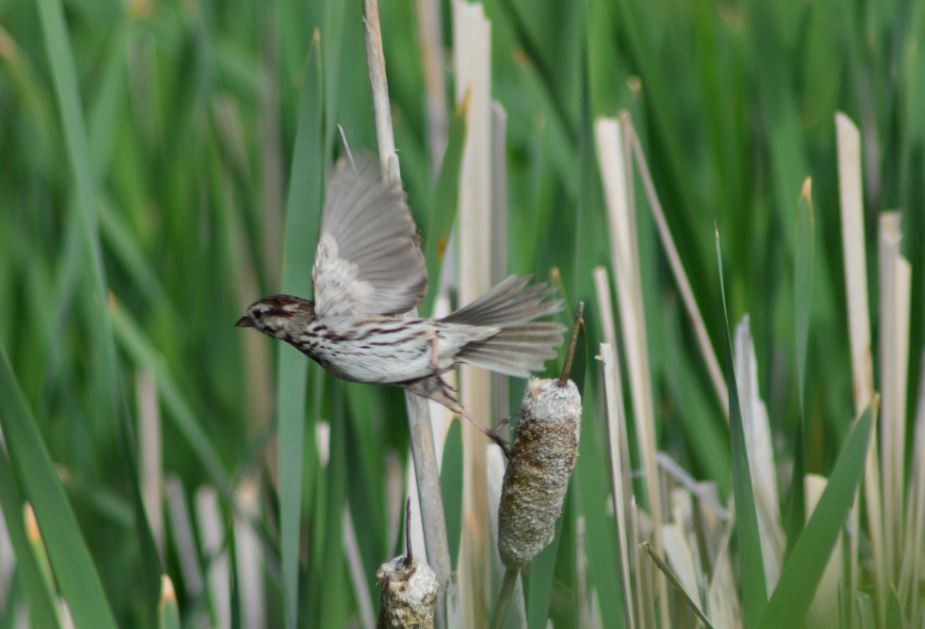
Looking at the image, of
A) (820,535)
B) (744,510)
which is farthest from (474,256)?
(820,535)

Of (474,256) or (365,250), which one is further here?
(474,256)

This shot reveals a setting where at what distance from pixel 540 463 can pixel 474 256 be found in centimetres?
50

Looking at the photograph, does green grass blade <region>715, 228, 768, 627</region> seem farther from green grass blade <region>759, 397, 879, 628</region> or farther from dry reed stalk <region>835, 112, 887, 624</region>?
dry reed stalk <region>835, 112, 887, 624</region>

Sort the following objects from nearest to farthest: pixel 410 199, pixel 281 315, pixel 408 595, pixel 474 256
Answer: pixel 408 595 → pixel 281 315 → pixel 474 256 → pixel 410 199

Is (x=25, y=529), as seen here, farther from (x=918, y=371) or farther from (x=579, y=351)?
(x=918, y=371)

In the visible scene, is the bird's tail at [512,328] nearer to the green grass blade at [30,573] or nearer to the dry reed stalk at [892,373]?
the green grass blade at [30,573]

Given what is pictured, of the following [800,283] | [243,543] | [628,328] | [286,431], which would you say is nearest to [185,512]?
[243,543]

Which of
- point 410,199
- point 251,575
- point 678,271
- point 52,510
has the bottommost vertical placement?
point 251,575

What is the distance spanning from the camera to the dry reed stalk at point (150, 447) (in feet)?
5.92

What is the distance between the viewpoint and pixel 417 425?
2.49 ft

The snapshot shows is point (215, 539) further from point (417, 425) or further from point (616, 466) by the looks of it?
point (417, 425)

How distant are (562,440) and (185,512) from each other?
132 centimetres

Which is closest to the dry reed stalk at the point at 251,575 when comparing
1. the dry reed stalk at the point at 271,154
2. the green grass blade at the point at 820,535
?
the dry reed stalk at the point at 271,154

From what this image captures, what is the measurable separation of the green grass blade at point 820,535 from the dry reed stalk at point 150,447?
1.23 m
